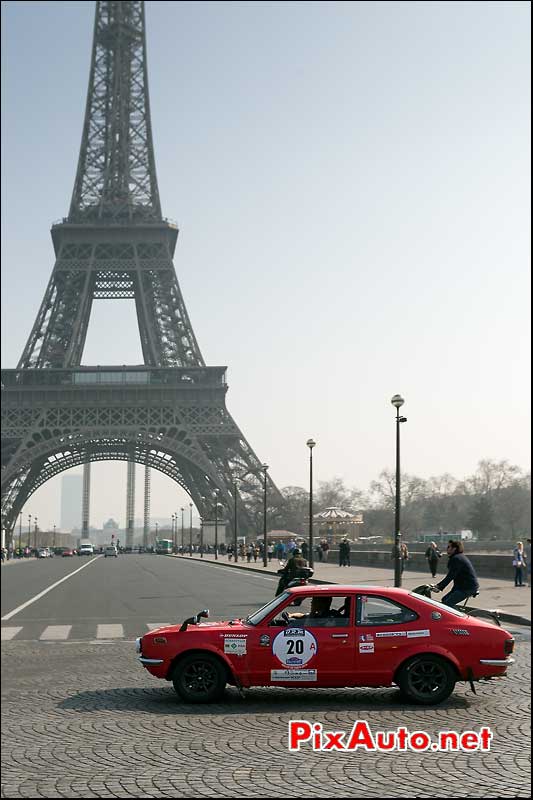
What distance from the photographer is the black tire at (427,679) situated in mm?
4305

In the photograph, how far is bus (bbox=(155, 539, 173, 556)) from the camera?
748 cm

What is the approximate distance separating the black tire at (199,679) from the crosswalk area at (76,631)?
0.68 meters

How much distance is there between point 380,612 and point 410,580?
1.08 metres

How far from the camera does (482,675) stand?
4363mm

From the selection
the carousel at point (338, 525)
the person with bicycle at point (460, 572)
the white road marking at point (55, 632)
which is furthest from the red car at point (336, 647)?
the carousel at point (338, 525)

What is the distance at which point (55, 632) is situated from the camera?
677 centimetres

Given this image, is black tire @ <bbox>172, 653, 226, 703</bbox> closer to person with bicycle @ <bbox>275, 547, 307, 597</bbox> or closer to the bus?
person with bicycle @ <bbox>275, 547, 307, 597</bbox>

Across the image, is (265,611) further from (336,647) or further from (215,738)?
(215,738)

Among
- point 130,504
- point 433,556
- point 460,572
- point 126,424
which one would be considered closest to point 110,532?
point 130,504

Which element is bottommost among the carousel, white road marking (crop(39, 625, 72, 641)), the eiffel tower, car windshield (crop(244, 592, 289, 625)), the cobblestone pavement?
the cobblestone pavement

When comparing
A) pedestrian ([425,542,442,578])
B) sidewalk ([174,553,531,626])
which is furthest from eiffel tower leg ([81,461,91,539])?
pedestrian ([425,542,442,578])

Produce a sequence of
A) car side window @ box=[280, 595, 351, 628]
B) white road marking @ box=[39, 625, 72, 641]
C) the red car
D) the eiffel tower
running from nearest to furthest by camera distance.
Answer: the red car < car side window @ box=[280, 595, 351, 628] < white road marking @ box=[39, 625, 72, 641] < the eiffel tower

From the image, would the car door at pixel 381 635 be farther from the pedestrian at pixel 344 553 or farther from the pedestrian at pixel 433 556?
the pedestrian at pixel 344 553

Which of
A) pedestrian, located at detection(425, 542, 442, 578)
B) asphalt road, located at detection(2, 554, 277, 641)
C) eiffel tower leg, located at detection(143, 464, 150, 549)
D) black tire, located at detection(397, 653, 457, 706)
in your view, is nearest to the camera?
black tire, located at detection(397, 653, 457, 706)
